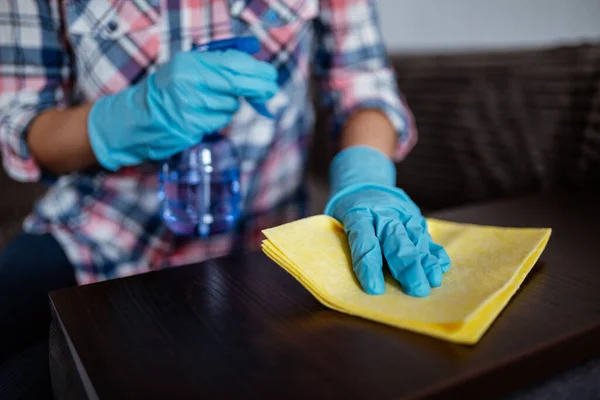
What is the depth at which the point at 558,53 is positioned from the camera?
1183mm

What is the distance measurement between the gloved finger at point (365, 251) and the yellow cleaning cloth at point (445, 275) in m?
0.01

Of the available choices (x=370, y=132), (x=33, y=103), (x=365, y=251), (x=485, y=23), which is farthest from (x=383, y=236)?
(x=485, y=23)

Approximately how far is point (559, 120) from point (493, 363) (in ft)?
2.96

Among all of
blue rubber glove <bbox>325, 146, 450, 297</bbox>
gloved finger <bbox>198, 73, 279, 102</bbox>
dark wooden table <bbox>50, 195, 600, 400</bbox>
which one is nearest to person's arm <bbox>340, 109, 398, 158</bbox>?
blue rubber glove <bbox>325, 146, 450, 297</bbox>

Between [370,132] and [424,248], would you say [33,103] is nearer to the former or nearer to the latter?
[370,132]

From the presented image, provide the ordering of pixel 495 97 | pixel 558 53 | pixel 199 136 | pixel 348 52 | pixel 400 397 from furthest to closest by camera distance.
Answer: pixel 495 97 < pixel 558 53 < pixel 348 52 < pixel 199 136 < pixel 400 397

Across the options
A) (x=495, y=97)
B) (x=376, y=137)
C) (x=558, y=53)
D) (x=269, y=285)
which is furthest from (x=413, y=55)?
(x=269, y=285)

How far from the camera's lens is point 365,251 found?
1.99 feet

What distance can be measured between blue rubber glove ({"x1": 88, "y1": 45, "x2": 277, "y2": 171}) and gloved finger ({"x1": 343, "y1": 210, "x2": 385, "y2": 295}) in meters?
0.25

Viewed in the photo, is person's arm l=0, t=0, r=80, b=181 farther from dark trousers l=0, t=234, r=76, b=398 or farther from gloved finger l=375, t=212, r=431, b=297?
gloved finger l=375, t=212, r=431, b=297

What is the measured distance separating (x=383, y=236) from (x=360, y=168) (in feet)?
0.78

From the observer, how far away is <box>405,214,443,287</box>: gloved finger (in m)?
0.59

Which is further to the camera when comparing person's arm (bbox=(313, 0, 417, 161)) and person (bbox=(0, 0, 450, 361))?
person's arm (bbox=(313, 0, 417, 161))

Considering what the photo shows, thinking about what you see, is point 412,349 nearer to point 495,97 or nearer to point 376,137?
point 376,137
